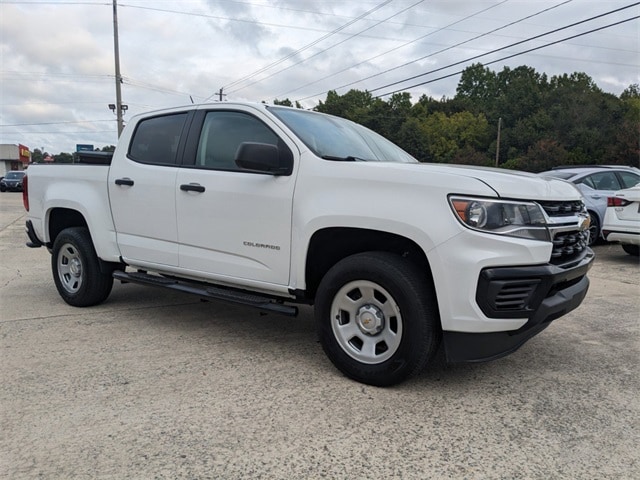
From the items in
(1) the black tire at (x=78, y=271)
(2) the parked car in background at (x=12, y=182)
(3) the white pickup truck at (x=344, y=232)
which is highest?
(3) the white pickup truck at (x=344, y=232)

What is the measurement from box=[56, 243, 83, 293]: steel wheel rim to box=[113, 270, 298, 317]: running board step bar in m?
0.65

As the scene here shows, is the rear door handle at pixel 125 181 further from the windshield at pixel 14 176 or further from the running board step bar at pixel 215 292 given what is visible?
the windshield at pixel 14 176

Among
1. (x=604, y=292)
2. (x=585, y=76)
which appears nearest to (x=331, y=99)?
(x=585, y=76)

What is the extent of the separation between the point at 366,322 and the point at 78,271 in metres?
3.39

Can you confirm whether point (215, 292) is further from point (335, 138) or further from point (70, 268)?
point (70, 268)

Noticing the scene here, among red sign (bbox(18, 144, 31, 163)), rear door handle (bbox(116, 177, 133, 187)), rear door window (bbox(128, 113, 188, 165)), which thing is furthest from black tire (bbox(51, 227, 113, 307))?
red sign (bbox(18, 144, 31, 163))

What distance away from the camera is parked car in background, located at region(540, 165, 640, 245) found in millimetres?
9719

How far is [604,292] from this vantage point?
6328mm

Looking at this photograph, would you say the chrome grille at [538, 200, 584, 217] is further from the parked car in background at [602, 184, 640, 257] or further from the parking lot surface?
the parked car in background at [602, 184, 640, 257]

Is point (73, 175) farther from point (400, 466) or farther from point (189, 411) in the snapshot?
point (400, 466)

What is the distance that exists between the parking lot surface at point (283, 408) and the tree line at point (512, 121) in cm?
4626

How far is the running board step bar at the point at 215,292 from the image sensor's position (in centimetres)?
375

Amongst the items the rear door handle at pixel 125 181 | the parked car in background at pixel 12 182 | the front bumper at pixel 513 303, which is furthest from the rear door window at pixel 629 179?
the parked car in background at pixel 12 182

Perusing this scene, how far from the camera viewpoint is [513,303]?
2.95 metres
